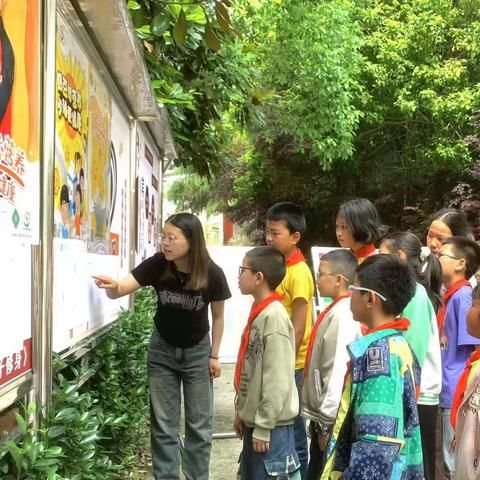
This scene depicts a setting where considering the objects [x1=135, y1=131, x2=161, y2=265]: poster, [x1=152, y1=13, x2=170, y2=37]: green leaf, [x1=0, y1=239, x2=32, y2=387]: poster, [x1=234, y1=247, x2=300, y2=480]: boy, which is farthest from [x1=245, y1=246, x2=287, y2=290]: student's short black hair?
[x1=135, y1=131, x2=161, y2=265]: poster

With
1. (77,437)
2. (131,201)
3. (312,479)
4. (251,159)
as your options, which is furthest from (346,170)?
(77,437)

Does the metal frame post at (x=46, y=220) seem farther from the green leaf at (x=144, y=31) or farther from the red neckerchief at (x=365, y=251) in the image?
the green leaf at (x=144, y=31)

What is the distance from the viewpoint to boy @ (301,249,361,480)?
3.09 meters

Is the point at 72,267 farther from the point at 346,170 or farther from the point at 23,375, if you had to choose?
the point at 346,170

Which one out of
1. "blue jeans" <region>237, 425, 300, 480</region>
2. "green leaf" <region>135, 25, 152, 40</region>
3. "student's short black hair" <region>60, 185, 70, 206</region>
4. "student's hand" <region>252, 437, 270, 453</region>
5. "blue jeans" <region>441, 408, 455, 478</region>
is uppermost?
"green leaf" <region>135, 25, 152, 40</region>

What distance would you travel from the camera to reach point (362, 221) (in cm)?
372

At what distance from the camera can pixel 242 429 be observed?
10.8ft

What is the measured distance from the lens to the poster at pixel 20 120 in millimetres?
1843

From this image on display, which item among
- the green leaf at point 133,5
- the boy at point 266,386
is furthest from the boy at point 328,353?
the green leaf at point 133,5

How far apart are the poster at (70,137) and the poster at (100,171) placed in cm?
13

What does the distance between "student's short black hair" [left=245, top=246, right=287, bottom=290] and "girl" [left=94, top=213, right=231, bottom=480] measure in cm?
56

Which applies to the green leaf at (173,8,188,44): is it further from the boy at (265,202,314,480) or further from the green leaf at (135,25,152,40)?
the green leaf at (135,25,152,40)

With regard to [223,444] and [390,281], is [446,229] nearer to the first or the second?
[390,281]

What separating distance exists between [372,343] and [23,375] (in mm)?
1183
